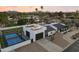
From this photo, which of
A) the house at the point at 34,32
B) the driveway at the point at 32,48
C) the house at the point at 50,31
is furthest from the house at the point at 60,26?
the driveway at the point at 32,48

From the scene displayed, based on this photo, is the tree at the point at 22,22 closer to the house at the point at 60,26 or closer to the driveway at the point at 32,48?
the driveway at the point at 32,48

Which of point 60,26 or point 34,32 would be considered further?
point 60,26

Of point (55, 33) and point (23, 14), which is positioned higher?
point (23, 14)

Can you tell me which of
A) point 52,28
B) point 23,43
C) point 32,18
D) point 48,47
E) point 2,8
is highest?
point 2,8

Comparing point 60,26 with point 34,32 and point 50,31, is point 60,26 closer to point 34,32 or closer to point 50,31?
point 50,31

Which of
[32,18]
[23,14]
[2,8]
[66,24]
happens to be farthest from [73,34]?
[2,8]

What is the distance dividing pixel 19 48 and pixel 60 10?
1098 mm

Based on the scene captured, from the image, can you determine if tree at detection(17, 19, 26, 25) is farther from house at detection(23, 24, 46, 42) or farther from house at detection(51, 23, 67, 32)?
house at detection(51, 23, 67, 32)

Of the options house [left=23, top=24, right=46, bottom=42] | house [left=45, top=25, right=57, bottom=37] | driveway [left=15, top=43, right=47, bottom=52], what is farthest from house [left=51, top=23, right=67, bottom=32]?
driveway [left=15, top=43, right=47, bottom=52]

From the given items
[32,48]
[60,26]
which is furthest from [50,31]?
[32,48]

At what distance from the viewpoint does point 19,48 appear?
216 centimetres

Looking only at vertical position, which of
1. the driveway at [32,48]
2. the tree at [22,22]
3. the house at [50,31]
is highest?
the tree at [22,22]

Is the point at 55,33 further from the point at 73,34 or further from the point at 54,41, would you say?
the point at 73,34
